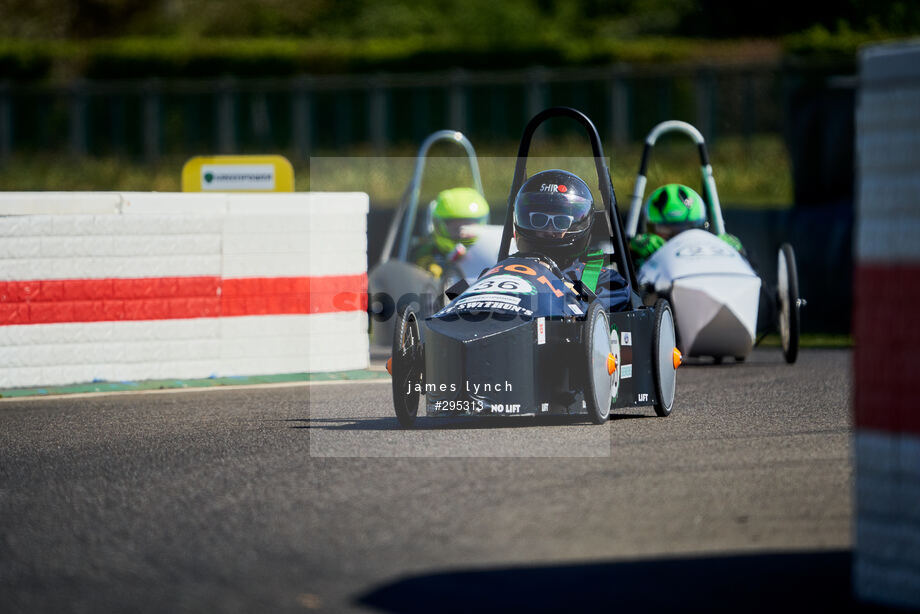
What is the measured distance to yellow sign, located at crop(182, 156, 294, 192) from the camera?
42.3ft

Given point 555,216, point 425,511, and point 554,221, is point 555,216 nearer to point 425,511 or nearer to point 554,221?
point 554,221

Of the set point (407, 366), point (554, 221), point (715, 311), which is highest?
point (554, 221)

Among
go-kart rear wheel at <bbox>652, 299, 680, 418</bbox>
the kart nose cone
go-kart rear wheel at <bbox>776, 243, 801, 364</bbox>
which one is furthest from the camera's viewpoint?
go-kart rear wheel at <bbox>776, 243, 801, 364</bbox>

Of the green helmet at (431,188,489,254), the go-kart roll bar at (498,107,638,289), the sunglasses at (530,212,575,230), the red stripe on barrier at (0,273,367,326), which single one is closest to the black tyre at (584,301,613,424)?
the sunglasses at (530,212,575,230)

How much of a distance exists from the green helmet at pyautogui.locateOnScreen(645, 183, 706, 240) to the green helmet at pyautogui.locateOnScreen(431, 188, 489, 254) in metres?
1.63

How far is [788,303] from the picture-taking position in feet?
39.2

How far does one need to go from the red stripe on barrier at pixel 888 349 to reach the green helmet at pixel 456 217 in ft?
29.5

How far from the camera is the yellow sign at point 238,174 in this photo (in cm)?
1288

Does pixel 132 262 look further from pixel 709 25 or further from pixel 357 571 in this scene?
pixel 709 25

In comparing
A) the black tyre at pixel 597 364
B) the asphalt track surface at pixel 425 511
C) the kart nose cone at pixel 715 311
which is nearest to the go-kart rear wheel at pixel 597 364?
the black tyre at pixel 597 364

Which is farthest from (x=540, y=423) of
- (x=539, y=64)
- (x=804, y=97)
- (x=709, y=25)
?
(x=709, y=25)

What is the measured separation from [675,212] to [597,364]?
4.93 m

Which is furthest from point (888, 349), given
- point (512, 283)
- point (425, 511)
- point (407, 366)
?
point (407, 366)

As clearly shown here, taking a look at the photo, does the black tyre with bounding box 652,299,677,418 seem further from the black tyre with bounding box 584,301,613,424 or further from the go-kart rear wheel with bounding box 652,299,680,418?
the black tyre with bounding box 584,301,613,424
